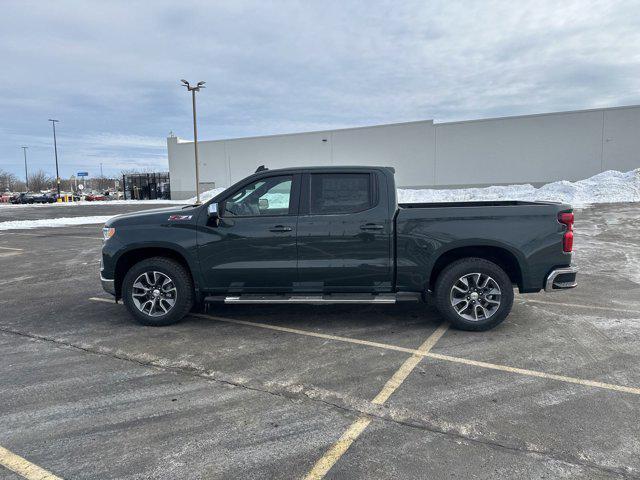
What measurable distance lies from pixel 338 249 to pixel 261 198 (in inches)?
44.1

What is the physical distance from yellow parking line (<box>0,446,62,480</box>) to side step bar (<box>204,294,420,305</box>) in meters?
2.67

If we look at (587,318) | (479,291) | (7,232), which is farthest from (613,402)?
(7,232)

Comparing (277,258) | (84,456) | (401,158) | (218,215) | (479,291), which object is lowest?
(84,456)

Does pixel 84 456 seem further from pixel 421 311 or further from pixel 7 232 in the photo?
pixel 7 232

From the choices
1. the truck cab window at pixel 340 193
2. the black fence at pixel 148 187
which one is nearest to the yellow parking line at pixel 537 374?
the truck cab window at pixel 340 193

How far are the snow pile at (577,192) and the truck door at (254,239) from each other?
60.2ft

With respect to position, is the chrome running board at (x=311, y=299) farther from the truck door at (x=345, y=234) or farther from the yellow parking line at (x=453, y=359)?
the yellow parking line at (x=453, y=359)

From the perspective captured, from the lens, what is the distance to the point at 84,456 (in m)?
2.98

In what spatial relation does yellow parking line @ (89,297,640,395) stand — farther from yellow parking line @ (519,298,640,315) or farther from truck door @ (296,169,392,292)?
yellow parking line @ (519,298,640,315)

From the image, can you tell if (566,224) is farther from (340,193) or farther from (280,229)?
(280,229)

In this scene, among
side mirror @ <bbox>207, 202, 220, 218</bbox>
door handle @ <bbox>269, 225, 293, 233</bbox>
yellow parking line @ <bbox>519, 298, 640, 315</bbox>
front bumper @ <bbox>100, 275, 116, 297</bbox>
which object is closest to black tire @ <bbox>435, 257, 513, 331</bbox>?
yellow parking line @ <bbox>519, 298, 640, 315</bbox>

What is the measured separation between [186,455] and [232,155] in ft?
153

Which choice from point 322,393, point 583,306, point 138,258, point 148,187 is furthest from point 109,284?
point 148,187

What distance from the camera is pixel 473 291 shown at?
→ 5301mm
